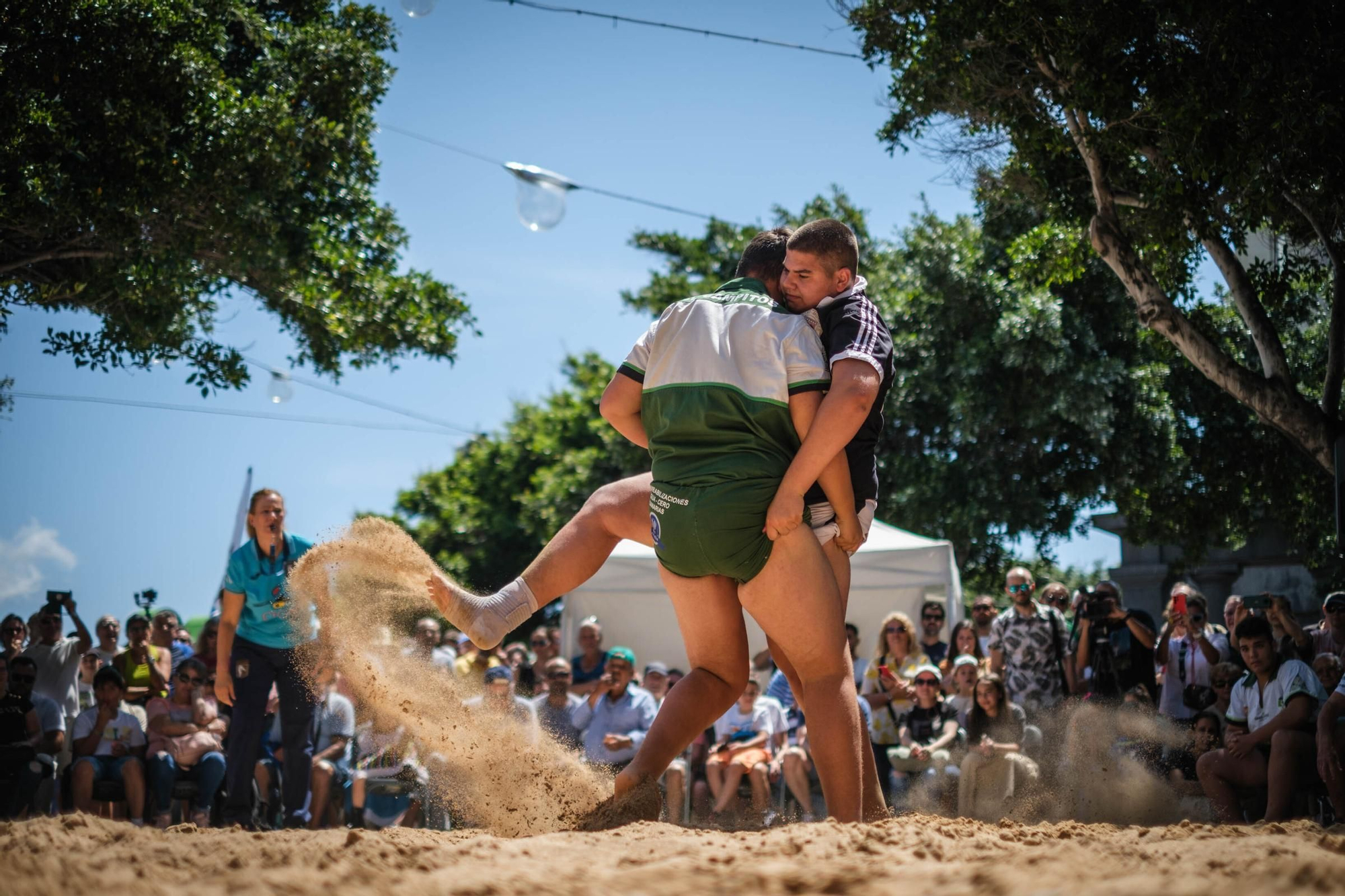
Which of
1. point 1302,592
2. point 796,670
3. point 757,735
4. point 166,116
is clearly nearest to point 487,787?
point 796,670

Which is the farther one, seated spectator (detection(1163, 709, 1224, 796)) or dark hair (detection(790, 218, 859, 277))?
seated spectator (detection(1163, 709, 1224, 796))

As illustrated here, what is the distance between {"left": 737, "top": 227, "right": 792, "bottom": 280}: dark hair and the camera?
3885 mm

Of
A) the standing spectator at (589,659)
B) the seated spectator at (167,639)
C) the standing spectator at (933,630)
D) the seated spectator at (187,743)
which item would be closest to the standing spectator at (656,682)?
the standing spectator at (589,659)

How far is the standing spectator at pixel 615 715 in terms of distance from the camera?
888cm

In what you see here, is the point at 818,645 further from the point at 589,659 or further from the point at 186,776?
the point at 589,659

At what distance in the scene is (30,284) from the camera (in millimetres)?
8727

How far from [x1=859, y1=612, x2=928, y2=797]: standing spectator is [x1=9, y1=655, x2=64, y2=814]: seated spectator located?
5.96 metres

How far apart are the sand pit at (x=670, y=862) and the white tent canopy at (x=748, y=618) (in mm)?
7949

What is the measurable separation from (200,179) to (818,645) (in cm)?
721

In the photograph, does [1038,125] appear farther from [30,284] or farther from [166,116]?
[30,284]

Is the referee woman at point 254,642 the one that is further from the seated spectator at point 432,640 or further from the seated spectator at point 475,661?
the seated spectator at point 475,661

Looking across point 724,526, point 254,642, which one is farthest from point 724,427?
point 254,642

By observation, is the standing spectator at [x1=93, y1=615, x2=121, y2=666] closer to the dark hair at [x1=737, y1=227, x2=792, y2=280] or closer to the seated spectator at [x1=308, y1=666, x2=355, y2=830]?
the seated spectator at [x1=308, y1=666, x2=355, y2=830]

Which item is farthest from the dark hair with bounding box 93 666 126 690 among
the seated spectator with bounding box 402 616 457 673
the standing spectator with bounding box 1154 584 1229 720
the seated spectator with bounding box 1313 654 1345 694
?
the seated spectator with bounding box 1313 654 1345 694
